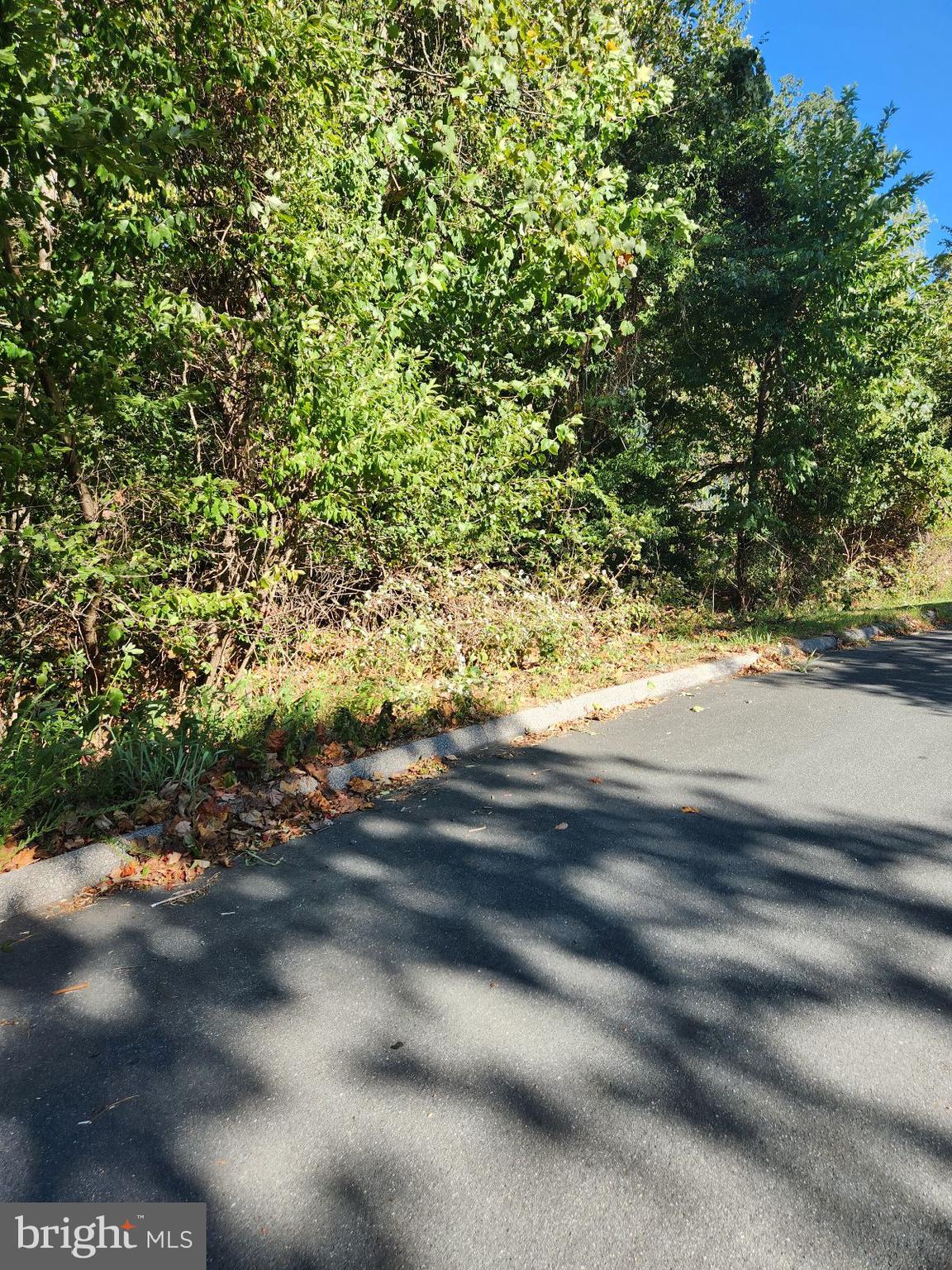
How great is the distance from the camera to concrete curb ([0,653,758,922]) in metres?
3.69

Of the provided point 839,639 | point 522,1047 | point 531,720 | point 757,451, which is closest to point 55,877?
point 522,1047

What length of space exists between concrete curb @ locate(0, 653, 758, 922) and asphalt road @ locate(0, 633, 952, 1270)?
0.27m

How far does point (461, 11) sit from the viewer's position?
21.7ft

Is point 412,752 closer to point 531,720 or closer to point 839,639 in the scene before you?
point 531,720

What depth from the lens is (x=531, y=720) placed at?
6699 mm

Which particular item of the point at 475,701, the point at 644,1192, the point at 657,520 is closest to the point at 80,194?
the point at 475,701

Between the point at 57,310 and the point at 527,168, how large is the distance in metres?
3.73

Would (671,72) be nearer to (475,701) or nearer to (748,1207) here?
(475,701)

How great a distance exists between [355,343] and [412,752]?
3.04m

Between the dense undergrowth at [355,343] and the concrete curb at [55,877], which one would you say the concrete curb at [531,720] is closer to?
the dense undergrowth at [355,343]

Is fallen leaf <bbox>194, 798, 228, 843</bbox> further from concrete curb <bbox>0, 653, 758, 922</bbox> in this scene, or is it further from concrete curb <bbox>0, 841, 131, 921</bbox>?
concrete curb <bbox>0, 841, 131, 921</bbox>

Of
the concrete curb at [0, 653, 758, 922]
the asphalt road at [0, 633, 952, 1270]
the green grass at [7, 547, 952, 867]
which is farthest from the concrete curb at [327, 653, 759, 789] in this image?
the asphalt road at [0, 633, 952, 1270]

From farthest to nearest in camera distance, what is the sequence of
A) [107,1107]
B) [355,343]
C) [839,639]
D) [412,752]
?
[839,639]
[355,343]
[412,752]
[107,1107]

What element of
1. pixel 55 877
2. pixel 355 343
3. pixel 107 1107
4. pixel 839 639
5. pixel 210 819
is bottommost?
pixel 107 1107
